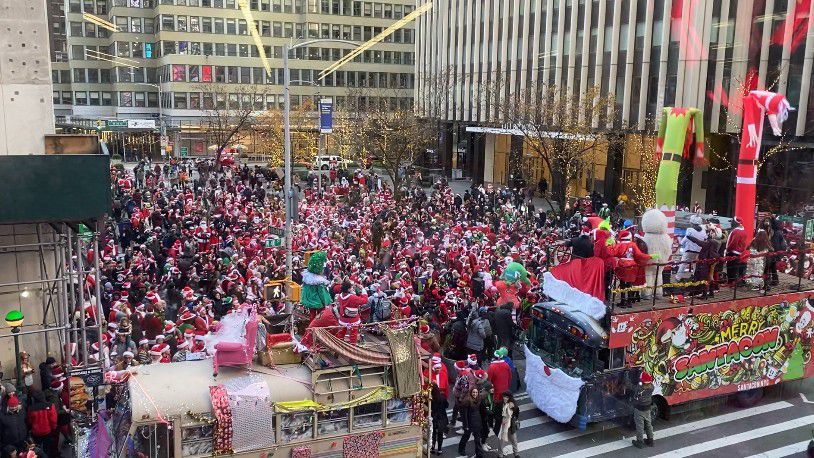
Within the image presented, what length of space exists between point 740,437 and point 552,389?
11.5 ft

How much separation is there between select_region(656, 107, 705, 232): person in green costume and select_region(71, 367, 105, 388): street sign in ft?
38.9

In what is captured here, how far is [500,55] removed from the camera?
52562 mm

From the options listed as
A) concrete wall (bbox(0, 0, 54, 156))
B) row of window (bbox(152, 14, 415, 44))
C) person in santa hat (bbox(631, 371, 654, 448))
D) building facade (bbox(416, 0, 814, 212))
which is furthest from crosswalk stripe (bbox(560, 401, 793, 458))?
row of window (bbox(152, 14, 415, 44))

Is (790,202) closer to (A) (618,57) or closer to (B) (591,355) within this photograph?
(A) (618,57)

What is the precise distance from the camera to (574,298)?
12.8 metres

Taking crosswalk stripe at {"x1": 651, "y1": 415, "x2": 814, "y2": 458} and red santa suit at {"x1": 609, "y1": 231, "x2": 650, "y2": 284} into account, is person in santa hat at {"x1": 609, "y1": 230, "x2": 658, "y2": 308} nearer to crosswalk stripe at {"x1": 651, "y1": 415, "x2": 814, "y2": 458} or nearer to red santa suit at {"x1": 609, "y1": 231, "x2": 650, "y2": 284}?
red santa suit at {"x1": 609, "y1": 231, "x2": 650, "y2": 284}

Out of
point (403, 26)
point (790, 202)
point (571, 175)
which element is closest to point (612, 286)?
point (790, 202)

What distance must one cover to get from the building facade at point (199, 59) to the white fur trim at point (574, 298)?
61.2 m

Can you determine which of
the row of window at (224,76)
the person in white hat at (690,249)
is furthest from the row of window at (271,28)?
the person in white hat at (690,249)

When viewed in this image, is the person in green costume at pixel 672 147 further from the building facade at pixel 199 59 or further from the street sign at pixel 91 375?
the building facade at pixel 199 59

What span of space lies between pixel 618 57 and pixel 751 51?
29.1ft

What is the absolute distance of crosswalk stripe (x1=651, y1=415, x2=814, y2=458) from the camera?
40.4 feet

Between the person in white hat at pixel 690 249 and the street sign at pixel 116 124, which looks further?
the street sign at pixel 116 124

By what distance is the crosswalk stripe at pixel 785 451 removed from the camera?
1223 cm
